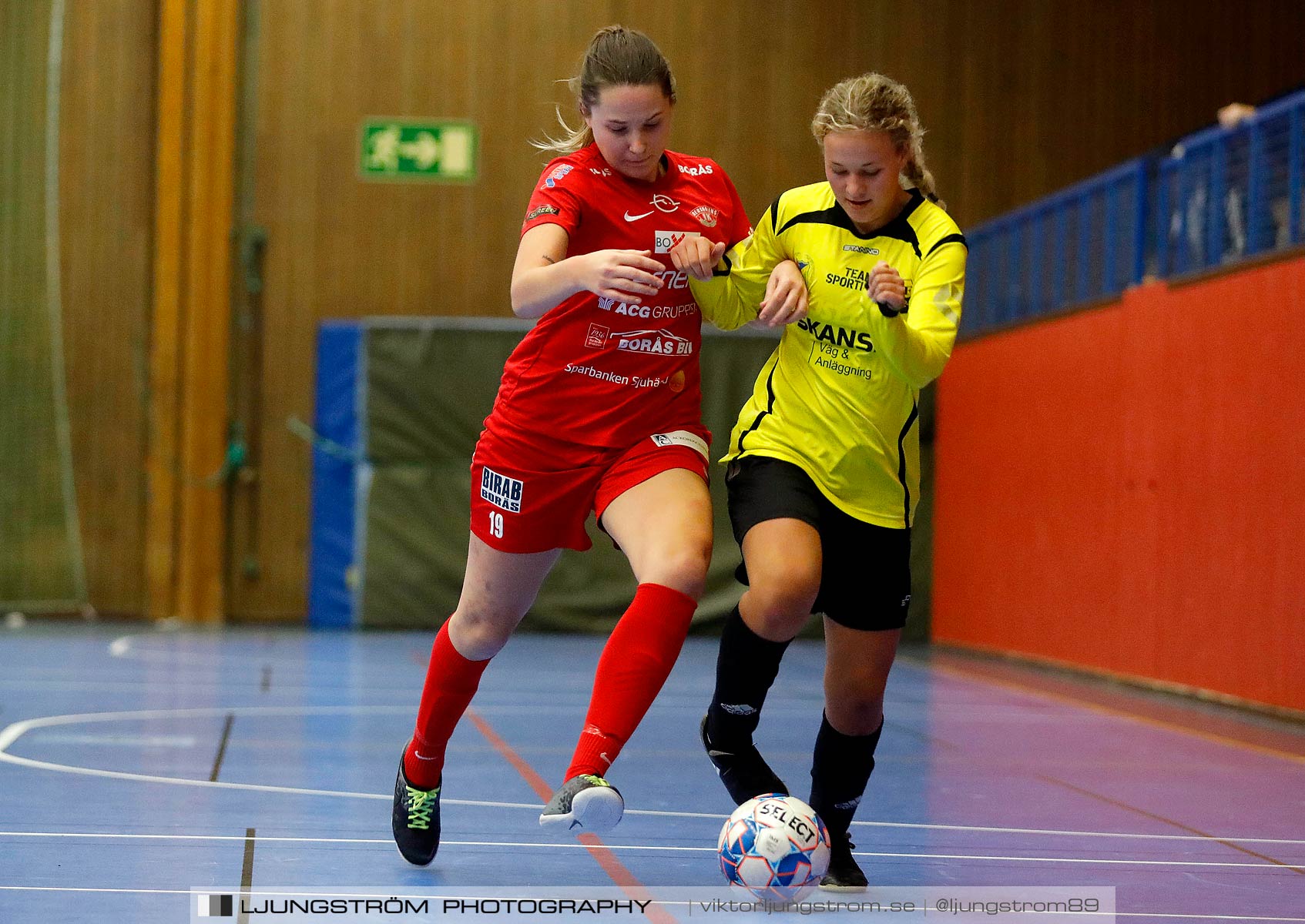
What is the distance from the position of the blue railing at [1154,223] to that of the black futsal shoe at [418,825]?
5.20m

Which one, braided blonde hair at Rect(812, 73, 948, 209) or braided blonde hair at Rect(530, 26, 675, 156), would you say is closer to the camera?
braided blonde hair at Rect(530, 26, 675, 156)

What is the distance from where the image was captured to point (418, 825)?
3332 millimetres

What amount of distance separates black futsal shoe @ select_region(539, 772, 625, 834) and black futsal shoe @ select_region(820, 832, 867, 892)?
827 millimetres

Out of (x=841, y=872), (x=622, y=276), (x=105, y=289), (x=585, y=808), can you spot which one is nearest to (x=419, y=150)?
(x=105, y=289)

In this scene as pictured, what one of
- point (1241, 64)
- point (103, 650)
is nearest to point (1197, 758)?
point (103, 650)

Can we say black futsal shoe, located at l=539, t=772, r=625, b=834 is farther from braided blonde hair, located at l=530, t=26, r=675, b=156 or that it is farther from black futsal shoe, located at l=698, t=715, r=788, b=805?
braided blonde hair, located at l=530, t=26, r=675, b=156

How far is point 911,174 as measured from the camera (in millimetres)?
3383

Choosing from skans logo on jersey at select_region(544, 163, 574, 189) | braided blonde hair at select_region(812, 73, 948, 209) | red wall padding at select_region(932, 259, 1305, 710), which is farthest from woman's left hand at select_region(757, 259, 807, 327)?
red wall padding at select_region(932, 259, 1305, 710)

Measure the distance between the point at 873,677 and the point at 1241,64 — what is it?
1114cm

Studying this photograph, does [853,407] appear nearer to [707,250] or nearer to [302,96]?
[707,250]

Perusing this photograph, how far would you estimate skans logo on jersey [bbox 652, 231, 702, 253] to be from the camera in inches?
125

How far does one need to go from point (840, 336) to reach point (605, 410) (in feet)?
1.73

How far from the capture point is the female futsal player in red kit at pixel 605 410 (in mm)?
2883

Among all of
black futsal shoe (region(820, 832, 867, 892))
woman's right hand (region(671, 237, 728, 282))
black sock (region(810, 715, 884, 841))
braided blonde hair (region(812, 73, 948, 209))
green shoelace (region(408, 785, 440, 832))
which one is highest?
braided blonde hair (region(812, 73, 948, 209))
